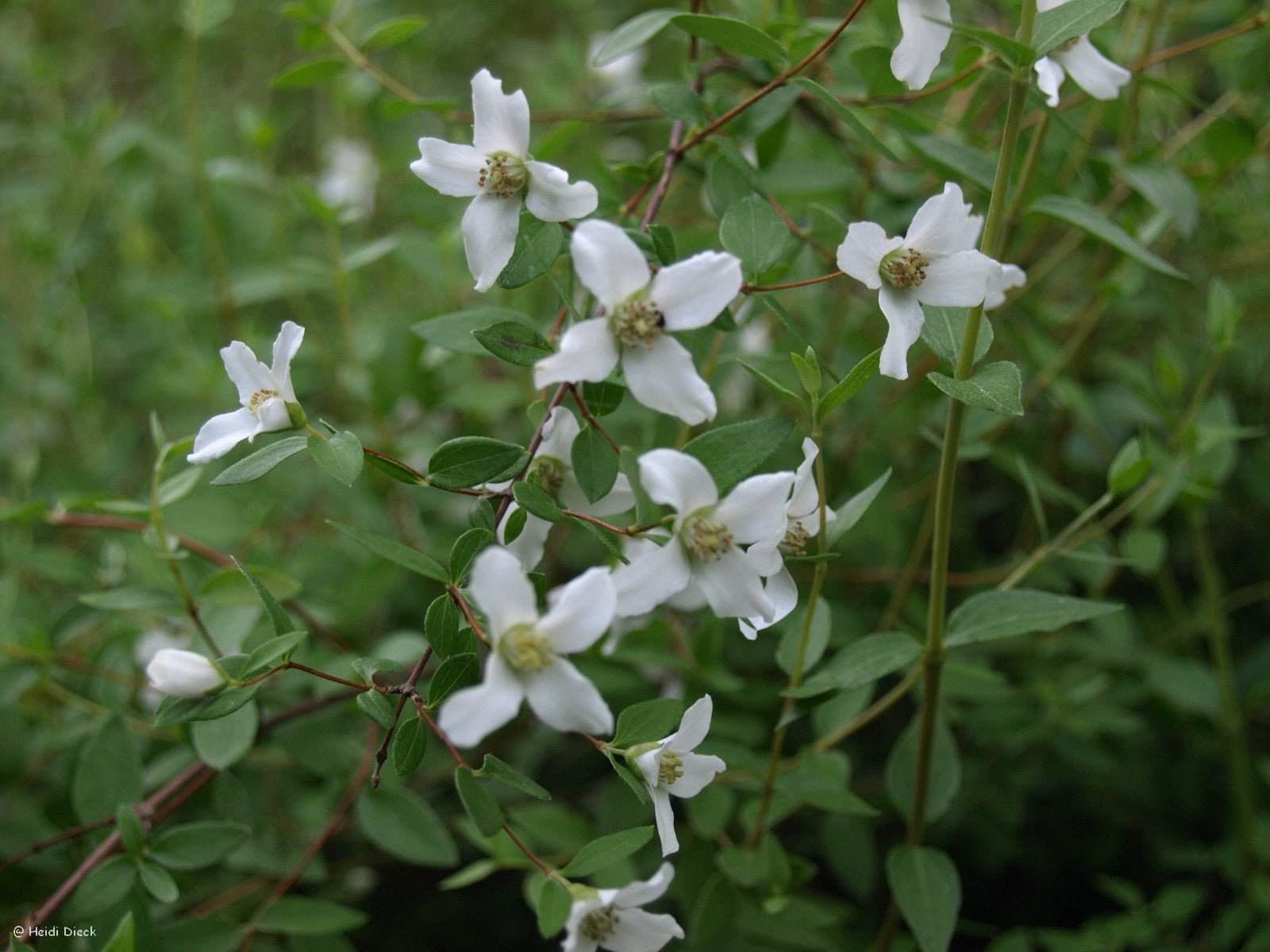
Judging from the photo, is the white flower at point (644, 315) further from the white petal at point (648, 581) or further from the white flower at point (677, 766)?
the white flower at point (677, 766)

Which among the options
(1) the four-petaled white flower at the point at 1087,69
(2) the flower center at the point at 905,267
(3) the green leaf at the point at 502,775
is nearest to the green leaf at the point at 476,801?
(3) the green leaf at the point at 502,775

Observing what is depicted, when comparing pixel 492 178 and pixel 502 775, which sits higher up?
pixel 492 178

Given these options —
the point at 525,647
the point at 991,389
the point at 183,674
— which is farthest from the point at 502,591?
the point at 991,389

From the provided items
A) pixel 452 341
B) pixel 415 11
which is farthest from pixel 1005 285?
pixel 415 11

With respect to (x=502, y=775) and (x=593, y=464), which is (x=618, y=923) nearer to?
(x=502, y=775)

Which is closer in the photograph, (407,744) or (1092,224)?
(407,744)

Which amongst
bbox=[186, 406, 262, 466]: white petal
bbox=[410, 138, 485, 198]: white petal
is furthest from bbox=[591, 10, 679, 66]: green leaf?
bbox=[186, 406, 262, 466]: white petal

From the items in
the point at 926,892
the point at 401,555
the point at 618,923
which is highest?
the point at 401,555

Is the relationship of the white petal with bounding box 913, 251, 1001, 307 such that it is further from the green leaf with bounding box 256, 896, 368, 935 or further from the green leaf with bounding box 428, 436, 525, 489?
the green leaf with bounding box 256, 896, 368, 935
